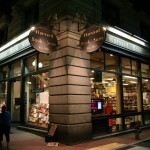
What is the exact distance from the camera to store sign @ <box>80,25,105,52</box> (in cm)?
959

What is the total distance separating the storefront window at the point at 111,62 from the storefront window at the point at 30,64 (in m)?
4.37

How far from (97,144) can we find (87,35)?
198 inches

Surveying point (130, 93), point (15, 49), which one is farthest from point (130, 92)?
point (15, 49)

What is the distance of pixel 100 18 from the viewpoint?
1272 cm

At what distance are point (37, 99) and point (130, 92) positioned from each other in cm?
651

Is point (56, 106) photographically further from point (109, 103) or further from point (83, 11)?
point (83, 11)

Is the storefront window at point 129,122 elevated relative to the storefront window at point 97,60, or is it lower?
lower

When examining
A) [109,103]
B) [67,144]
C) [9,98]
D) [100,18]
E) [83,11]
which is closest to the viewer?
[67,144]

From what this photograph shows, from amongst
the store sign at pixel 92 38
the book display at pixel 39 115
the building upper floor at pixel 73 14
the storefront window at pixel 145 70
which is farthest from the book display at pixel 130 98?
the store sign at pixel 92 38

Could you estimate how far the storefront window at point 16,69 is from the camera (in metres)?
15.2

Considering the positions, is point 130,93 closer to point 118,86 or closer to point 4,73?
point 118,86

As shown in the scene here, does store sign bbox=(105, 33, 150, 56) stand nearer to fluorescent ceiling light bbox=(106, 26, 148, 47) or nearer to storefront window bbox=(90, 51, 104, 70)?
fluorescent ceiling light bbox=(106, 26, 148, 47)

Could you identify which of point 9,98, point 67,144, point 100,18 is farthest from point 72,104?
point 9,98

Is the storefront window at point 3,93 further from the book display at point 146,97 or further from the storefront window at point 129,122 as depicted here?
the book display at point 146,97
